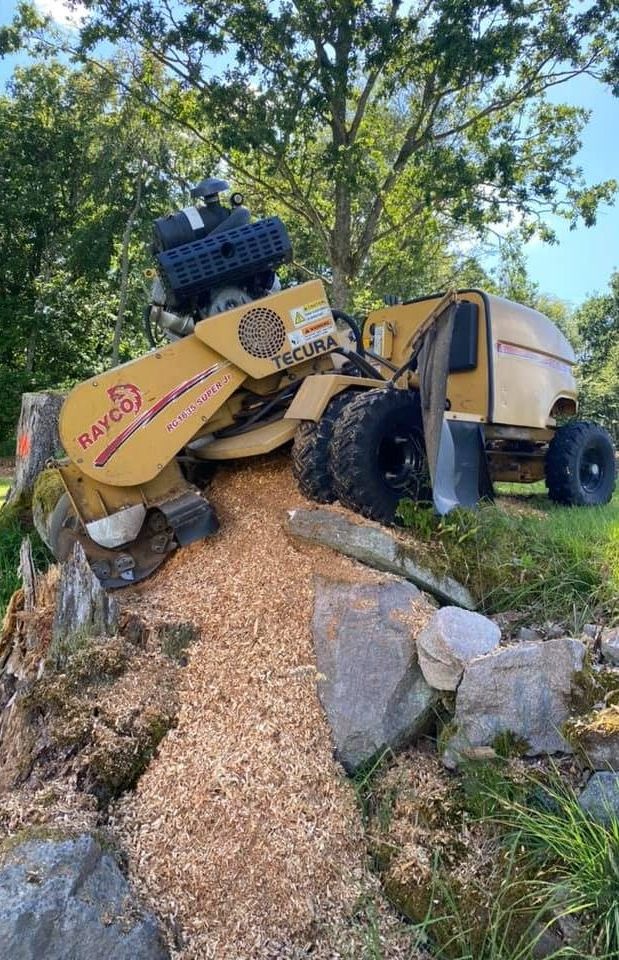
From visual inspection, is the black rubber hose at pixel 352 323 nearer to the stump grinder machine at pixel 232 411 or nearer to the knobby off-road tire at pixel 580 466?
the stump grinder machine at pixel 232 411

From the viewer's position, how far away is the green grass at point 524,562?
10.2 ft

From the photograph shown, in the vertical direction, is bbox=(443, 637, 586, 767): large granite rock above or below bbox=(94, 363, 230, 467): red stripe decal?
below

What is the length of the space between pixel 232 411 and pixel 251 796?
2.12 meters

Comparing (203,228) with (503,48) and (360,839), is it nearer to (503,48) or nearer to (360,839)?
(360,839)

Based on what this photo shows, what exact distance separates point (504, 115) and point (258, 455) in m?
11.2

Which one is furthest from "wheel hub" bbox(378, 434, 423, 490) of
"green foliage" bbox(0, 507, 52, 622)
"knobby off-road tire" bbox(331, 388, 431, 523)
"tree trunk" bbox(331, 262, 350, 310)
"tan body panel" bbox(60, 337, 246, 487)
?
"tree trunk" bbox(331, 262, 350, 310)

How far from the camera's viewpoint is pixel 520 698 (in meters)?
2.52

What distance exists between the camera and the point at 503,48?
401 inches

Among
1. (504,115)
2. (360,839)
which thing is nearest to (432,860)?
(360,839)

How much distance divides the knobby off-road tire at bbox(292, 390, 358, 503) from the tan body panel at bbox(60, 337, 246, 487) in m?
0.49

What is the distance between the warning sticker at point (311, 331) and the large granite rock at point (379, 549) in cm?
99

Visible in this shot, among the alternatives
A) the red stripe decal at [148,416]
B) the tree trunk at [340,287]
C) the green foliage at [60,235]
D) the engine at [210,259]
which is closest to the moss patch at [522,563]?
the red stripe decal at [148,416]

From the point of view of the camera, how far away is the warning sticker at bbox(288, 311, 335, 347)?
3.82 meters

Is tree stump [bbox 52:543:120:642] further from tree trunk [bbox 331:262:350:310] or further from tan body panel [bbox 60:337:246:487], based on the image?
tree trunk [bbox 331:262:350:310]
